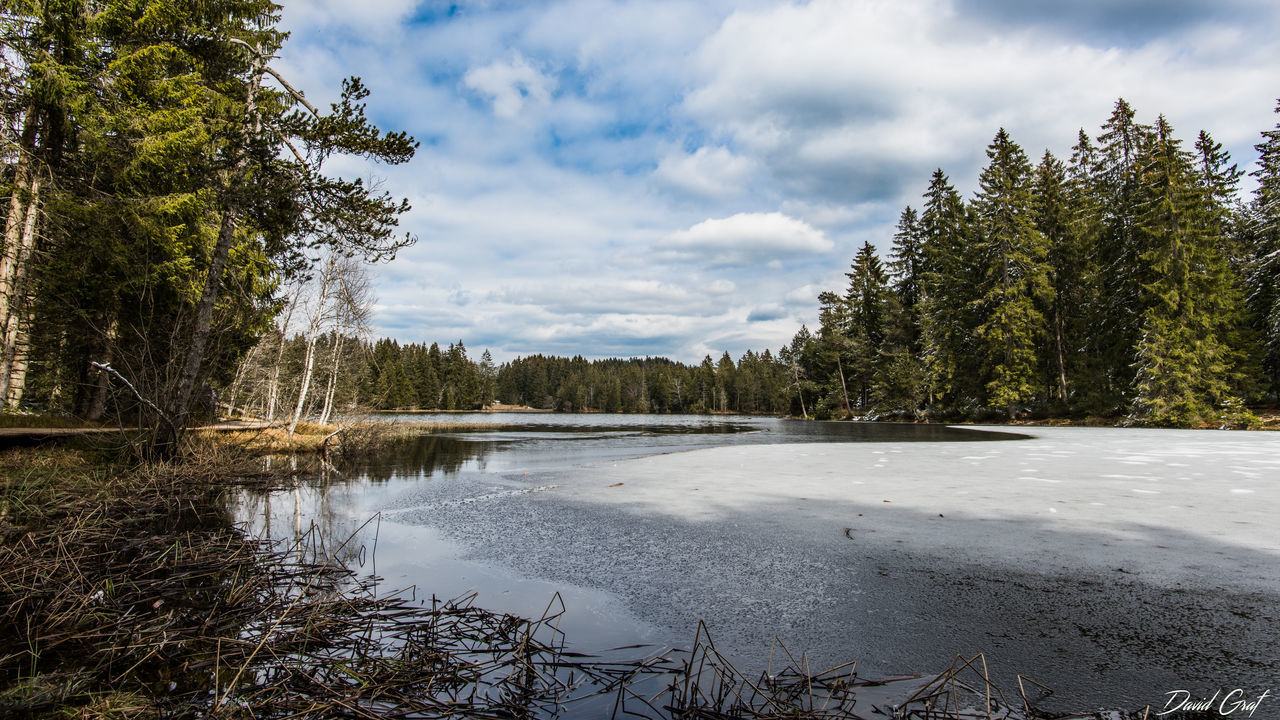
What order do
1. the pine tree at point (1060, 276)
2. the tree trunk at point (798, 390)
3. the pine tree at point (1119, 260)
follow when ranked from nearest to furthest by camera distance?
1. the pine tree at point (1119, 260)
2. the pine tree at point (1060, 276)
3. the tree trunk at point (798, 390)

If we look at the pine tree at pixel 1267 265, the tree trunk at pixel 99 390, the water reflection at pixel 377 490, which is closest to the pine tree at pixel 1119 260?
the pine tree at pixel 1267 265

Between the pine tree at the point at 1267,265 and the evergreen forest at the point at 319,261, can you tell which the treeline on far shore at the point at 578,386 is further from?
the pine tree at the point at 1267,265

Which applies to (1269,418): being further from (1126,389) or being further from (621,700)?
(621,700)

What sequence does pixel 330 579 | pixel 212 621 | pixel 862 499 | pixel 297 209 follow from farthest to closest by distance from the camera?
pixel 297 209 → pixel 862 499 → pixel 330 579 → pixel 212 621

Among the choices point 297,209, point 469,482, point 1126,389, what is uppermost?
point 297,209

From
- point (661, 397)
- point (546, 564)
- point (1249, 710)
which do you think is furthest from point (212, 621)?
point (661, 397)

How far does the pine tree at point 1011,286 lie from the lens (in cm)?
2969

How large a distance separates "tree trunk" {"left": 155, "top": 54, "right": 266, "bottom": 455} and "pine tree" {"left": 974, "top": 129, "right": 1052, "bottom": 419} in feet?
107

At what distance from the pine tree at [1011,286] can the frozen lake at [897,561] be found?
21.3 metres

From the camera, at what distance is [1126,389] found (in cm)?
2653

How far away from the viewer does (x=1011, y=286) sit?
99.1 ft

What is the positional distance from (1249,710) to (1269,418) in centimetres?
3155

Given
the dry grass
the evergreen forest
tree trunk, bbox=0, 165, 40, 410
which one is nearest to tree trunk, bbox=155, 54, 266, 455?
the evergreen forest

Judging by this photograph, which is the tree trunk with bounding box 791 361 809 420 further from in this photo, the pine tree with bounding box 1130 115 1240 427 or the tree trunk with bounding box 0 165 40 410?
the tree trunk with bounding box 0 165 40 410
